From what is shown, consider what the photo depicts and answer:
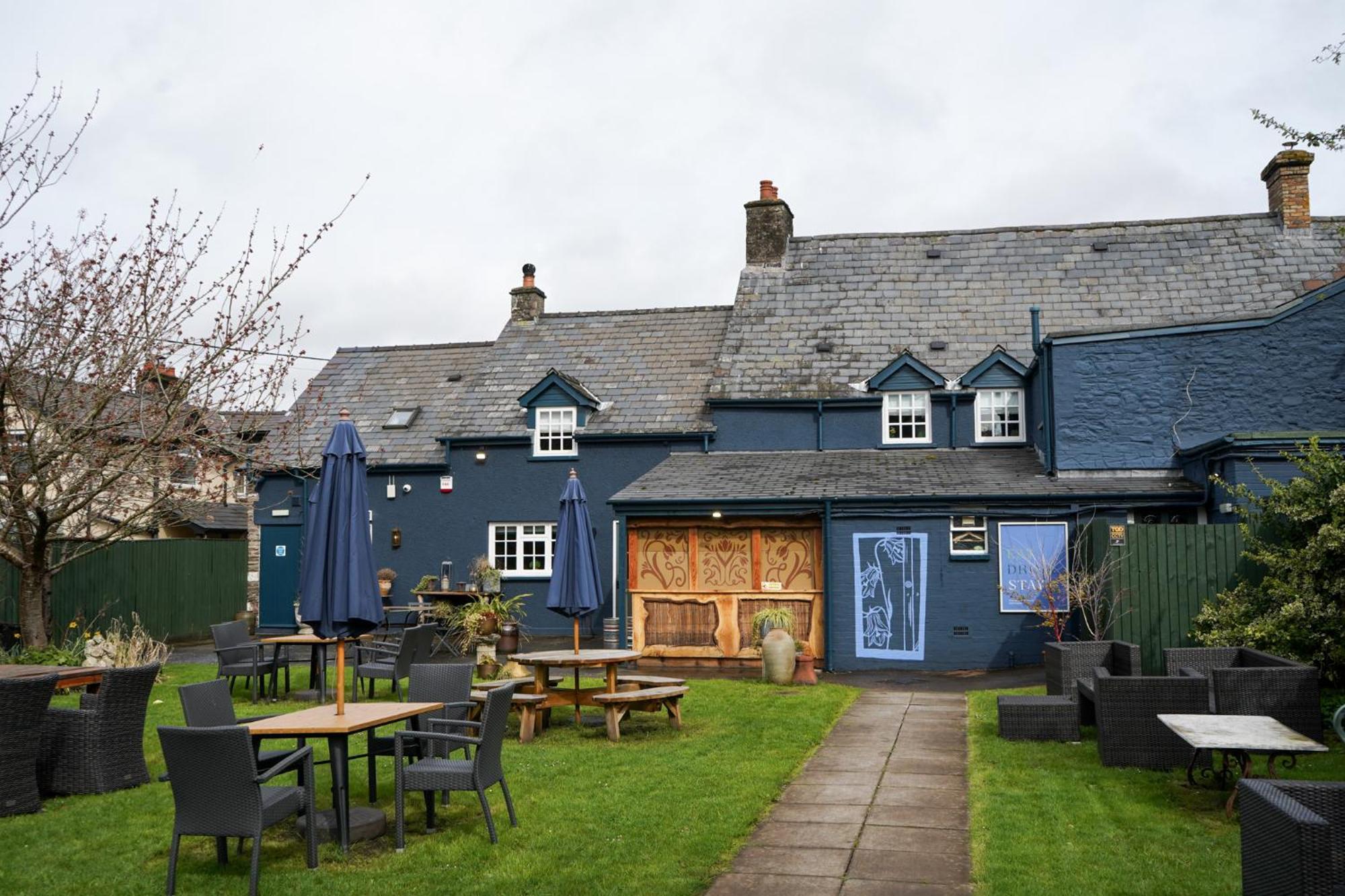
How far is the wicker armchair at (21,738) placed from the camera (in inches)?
341

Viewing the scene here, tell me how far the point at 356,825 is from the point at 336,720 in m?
0.74

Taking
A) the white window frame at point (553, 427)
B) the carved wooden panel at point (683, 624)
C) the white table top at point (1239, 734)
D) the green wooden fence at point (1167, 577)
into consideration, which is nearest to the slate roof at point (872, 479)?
the carved wooden panel at point (683, 624)

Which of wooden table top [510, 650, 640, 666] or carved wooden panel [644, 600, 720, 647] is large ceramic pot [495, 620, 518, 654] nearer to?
carved wooden panel [644, 600, 720, 647]

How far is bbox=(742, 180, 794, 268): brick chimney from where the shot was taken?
2533cm

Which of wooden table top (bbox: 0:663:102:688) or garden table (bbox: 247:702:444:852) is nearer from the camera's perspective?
garden table (bbox: 247:702:444:852)

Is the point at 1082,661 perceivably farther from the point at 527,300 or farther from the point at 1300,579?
the point at 527,300

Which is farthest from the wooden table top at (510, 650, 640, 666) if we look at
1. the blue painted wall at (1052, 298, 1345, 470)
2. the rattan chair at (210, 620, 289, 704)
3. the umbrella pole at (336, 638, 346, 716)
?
the blue painted wall at (1052, 298, 1345, 470)

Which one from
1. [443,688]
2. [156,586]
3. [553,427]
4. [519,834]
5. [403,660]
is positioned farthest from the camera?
[553,427]

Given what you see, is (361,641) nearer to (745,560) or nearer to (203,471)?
(203,471)

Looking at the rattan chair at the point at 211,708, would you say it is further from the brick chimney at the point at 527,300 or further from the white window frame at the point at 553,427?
the brick chimney at the point at 527,300

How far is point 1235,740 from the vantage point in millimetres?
7941

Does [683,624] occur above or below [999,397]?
below

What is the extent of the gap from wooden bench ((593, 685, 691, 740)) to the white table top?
4969 millimetres

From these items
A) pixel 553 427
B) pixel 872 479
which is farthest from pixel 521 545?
pixel 872 479
